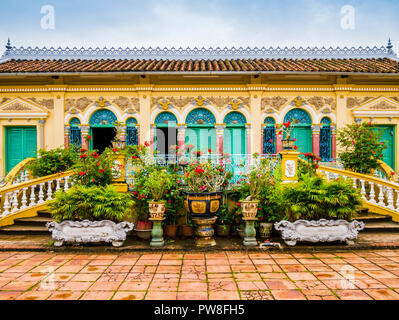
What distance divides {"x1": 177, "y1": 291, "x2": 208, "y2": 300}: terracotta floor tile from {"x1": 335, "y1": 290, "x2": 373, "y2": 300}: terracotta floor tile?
1715 millimetres

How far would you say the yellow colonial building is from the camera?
984 centimetres

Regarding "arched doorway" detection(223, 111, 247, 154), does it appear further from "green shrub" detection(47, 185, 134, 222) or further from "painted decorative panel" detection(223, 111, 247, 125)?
"green shrub" detection(47, 185, 134, 222)

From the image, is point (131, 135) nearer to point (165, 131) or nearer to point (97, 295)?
point (165, 131)

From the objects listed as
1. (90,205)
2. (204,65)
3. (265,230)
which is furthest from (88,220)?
(204,65)

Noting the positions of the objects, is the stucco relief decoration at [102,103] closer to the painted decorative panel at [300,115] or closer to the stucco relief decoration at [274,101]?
the stucco relief decoration at [274,101]

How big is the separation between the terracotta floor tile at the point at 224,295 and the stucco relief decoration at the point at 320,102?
Result: 8.40m

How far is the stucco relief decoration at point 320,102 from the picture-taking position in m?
9.98

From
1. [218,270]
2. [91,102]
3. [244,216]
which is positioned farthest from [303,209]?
[91,102]

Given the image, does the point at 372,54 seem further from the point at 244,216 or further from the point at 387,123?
the point at 244,216

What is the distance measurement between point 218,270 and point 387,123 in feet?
30.0

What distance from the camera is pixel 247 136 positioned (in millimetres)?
10016

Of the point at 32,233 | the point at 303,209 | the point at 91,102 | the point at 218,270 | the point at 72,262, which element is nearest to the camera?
the point at 218,270

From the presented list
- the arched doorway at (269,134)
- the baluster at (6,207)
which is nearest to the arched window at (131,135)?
the baluster at (6,207)

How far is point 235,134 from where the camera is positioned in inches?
401
